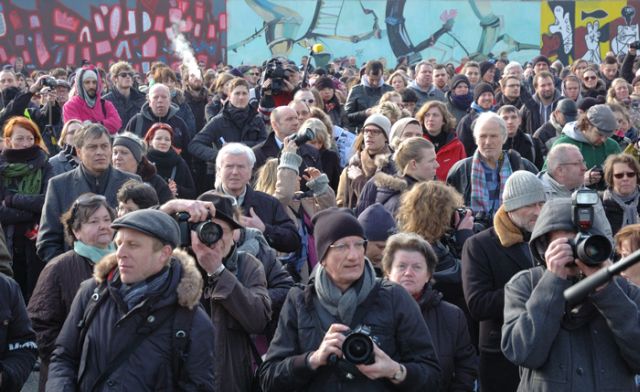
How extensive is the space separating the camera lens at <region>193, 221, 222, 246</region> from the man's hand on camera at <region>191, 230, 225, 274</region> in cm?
7

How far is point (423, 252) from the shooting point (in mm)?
5449

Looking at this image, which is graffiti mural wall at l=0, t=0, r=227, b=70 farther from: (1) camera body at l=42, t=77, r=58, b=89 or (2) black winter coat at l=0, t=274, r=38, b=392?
(2) black winter coat at l=0, t=274, r=38, b=392

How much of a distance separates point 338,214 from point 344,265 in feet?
0.87

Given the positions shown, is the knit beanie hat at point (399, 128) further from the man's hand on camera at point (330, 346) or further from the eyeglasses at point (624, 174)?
the man's hand on camera at point (330, 346)

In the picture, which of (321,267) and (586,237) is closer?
(586,237)

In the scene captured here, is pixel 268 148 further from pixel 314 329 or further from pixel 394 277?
pixel 314 329

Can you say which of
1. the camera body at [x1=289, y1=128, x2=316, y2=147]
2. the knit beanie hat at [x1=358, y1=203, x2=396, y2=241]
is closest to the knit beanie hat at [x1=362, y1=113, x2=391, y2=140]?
the camera body at [x1=289, y1=128, x2=316, y2=147]

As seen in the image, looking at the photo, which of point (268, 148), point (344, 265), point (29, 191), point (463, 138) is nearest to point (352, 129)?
point (463, 138)

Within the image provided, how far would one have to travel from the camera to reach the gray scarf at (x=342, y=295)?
4508 mm

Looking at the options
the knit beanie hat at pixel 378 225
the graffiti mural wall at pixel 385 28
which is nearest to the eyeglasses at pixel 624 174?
the knit beanie hat at pixel 378 225

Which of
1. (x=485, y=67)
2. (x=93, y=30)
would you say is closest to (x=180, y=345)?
(x=485, y=67)

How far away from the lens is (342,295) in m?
4.57

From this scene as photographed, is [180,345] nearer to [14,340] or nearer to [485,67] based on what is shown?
[14,340]

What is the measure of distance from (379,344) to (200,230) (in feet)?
3.32
